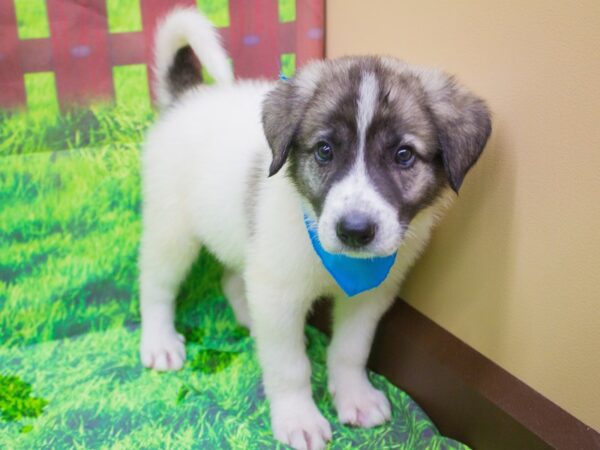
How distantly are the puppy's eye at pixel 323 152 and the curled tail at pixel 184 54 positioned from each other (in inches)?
33.0

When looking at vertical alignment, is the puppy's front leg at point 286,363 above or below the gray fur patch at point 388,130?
below

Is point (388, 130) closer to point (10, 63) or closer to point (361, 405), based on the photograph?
point (361, 405)

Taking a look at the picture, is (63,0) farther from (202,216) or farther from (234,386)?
(234,386)

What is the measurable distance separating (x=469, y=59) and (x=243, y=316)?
65.6 inches

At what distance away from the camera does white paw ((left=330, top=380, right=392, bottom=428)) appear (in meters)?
2.69

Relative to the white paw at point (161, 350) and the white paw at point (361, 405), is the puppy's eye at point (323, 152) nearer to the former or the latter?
the white paw at point (361, 405)

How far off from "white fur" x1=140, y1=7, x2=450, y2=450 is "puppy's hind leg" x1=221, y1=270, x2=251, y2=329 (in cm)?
32

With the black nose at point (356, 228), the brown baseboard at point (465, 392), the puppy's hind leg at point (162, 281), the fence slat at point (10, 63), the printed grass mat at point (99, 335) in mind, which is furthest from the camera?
the puppy's hind leg at point (162, 281)

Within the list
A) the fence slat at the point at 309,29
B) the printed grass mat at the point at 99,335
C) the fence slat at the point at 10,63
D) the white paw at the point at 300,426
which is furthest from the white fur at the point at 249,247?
the fence slat at the point at 10,63

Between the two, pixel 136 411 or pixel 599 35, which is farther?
pixel 136 411

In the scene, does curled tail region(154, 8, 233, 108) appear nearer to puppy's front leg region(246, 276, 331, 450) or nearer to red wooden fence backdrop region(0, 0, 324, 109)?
red wooden fence backdrop region(0, 0, 324, 109)

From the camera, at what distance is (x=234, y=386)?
290 cm

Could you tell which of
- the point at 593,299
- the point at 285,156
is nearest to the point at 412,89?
the point at 285,156

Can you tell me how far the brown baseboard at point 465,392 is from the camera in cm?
219
